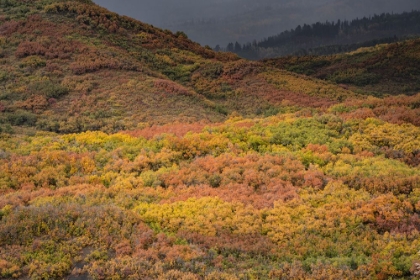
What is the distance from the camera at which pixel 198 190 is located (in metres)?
13.7

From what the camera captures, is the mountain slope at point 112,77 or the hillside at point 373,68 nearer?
the mountain slope at point 112,77

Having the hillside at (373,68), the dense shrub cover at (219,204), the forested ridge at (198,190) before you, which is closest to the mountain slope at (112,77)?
the forested ridge at (198,190)

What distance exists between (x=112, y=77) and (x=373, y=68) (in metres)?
46.0

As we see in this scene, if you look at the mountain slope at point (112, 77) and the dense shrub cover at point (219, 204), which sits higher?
the mountain slope at point (112, 77)

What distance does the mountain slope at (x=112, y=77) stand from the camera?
94.5 feet

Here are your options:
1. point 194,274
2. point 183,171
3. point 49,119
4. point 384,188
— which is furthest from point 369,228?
Answer: point 49,119

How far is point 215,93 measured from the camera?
38.9m

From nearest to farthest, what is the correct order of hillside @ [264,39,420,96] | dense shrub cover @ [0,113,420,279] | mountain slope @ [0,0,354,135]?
1. dense shrub cover @ [0,113,420,279]
2. mountain slope @ [0,0,354,135]
3. hillside @ [264,39,420,96]

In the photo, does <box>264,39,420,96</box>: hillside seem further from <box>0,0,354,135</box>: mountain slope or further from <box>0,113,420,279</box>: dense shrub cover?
<box>0,113,420,279</box>: dense shrub cover

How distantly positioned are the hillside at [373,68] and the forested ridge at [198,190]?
34185 millimetres

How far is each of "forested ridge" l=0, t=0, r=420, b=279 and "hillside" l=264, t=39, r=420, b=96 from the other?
112 ft

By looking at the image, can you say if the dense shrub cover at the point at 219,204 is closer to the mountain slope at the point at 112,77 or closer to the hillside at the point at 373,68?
the mountain slope at the point at 112,77

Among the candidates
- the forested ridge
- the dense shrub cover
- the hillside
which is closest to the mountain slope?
the forested ridge

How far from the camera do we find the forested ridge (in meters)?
9.20
